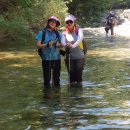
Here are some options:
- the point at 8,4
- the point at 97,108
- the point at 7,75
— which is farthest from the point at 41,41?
the point at 8,4

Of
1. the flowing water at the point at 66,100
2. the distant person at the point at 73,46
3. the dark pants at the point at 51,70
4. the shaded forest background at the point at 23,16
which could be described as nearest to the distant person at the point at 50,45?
the dark pants at the point at 51,70

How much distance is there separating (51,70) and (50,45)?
87 centimetres

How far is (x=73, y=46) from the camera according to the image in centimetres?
1051

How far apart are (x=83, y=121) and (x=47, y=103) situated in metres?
1.78

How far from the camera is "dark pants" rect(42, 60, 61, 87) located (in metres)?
10.7

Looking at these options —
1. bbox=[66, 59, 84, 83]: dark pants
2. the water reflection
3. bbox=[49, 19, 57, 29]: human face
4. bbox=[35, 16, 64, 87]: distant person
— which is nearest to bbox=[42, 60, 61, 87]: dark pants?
bbox=[35, 16, 64, 87]: distant person

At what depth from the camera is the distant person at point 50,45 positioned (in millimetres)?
10273

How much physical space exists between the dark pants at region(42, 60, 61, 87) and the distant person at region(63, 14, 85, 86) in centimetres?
33

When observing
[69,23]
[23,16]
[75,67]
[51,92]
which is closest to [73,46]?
[69,23]

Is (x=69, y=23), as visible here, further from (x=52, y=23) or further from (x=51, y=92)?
(x=51, y=92)

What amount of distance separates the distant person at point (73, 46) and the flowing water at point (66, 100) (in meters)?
0.57

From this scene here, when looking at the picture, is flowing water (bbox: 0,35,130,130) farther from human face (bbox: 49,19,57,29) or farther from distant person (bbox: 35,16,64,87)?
human face (bbox: 49,19,57,29)

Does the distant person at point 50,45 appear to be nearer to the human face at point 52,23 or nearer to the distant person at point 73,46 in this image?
the human face at point 52,23

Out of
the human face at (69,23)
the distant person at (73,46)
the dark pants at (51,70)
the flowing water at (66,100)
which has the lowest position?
the flowing water at (66,100)
